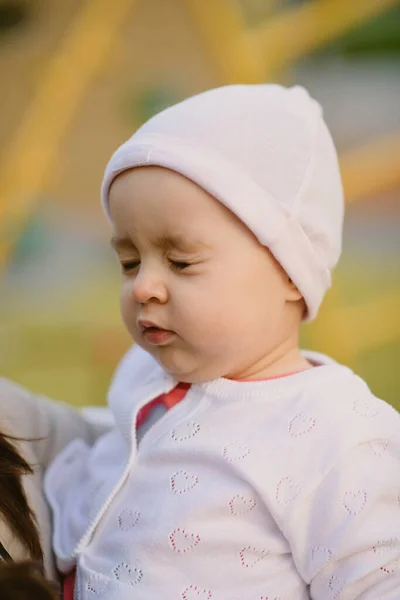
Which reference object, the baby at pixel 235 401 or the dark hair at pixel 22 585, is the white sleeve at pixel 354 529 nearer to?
the baby at pixel 235 401

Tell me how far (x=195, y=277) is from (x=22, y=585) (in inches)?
15.2

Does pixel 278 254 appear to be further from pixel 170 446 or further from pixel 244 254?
pixel 170 446

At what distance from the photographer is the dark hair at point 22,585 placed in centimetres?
50

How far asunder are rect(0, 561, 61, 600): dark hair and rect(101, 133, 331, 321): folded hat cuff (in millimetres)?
433

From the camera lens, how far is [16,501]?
0.81 m

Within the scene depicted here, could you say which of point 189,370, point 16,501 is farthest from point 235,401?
point 16,501

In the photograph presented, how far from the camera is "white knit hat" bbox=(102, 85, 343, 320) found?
788mm

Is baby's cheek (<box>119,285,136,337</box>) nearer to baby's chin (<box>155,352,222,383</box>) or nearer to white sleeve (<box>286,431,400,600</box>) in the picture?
baby's chin (<box>155,352,222,383</box>)

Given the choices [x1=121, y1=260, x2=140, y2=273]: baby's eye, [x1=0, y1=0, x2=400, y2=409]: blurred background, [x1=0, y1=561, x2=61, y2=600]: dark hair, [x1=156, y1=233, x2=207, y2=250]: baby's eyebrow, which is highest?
[x1=156, y1=233, x2=207, y2=250]: baby's eyebrow

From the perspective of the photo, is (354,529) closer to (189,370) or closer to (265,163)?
(189,370)

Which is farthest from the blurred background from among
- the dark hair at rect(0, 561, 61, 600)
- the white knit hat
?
the dark hair at rect(0, 561, 61, 600)

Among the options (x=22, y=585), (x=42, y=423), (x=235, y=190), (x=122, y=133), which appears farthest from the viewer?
(x=122, y=133)

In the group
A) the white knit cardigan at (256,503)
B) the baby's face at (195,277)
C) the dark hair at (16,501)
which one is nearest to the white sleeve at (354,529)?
the white knit cardigan at (256,503)

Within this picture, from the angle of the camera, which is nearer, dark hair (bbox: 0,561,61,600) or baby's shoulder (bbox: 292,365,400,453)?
dark hair (bbox: 0,561,61,600)
